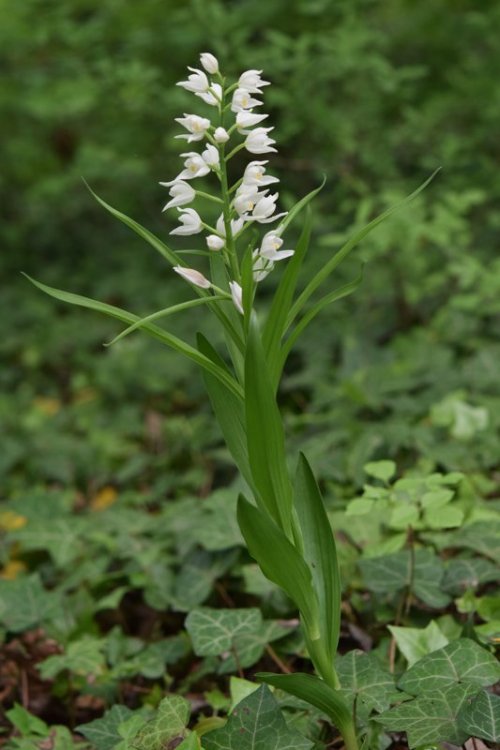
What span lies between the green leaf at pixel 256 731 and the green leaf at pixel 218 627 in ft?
0.86

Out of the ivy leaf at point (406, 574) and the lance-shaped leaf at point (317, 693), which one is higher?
the lance-shaped leaf at point (317, 693)

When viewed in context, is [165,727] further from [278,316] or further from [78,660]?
[278,316]

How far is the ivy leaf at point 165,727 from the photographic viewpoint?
1413 millimetres

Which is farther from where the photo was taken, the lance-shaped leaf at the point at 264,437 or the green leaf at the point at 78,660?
the green leaf at the point at 78,660

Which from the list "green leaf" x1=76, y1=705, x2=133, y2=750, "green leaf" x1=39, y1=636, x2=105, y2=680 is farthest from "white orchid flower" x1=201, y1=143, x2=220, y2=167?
"green leaf" x1=39, y1=636, x2=105, y2=680

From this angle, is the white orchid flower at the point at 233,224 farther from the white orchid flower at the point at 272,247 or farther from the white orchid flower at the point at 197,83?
the white orchid flower at the point at 197,83

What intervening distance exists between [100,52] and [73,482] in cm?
213

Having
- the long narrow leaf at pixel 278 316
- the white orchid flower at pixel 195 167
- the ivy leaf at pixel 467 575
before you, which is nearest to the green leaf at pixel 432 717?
the ivy leaf at pixel 467 575

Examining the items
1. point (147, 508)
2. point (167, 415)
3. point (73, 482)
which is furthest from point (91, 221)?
point (147, 508)

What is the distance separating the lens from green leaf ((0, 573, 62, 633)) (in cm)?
200

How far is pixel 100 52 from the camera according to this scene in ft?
13.2

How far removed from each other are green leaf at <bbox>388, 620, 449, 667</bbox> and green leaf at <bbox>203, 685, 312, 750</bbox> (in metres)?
0.34

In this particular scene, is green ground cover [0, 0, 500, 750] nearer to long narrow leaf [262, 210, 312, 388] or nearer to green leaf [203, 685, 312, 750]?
green leaf [203, 685, 312, 750]

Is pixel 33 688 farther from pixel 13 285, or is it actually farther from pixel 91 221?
pixel 91 221
